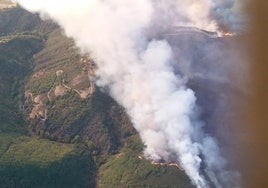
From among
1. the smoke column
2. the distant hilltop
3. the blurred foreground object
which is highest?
the distant hilltop

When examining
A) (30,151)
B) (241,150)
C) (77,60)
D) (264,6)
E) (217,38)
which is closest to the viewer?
(264,6)

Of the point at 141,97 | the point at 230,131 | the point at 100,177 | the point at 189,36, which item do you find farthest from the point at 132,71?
the point at 230,131

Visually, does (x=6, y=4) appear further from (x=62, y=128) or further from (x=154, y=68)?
(x=154, y=68)

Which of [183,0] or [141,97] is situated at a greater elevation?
[183,0]

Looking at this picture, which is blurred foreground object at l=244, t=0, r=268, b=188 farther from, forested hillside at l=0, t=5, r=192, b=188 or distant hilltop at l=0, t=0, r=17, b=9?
distant hilltop at l=0, t=0, r=17, b=9

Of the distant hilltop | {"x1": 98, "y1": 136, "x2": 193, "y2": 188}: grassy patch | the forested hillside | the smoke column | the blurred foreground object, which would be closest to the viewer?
the blurred foreground object

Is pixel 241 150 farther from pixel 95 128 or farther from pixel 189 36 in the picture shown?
pixel 95 128

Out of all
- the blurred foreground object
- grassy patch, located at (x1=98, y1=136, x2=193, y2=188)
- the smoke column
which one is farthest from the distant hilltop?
the blurred foreground object

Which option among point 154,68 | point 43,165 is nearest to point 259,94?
point 154,68

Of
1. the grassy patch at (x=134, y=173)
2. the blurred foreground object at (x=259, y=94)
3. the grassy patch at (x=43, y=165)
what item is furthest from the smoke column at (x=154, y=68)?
the blurred foreground object at (x=259, y=94)
